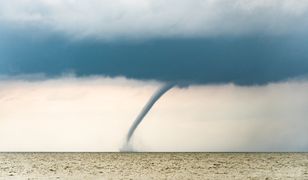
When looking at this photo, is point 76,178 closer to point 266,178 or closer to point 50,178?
point 50,178

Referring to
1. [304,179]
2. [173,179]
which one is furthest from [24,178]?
[304,179]

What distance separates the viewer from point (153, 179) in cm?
4684

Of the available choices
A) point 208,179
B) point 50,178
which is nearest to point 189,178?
point 208,179

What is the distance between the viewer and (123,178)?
4819 centimetres

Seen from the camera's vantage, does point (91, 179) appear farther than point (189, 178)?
No

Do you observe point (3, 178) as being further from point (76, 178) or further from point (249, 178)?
point (249, 178)

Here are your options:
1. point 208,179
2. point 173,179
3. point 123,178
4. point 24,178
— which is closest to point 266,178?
point 208,179

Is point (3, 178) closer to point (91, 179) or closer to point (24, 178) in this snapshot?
point (24, 178)

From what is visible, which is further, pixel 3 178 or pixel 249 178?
pixel 249 178

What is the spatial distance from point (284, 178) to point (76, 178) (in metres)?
17.6

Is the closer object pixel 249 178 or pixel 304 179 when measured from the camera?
pixel 304 179

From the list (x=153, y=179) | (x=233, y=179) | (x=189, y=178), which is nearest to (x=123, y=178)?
(x=153, y=179)

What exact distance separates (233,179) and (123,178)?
9509 millimetres

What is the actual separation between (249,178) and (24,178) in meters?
19.3
